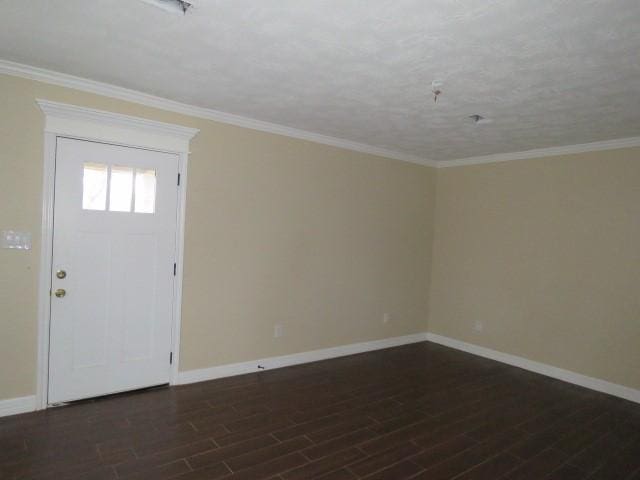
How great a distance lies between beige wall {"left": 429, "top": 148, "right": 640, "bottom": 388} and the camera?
13.0 ft

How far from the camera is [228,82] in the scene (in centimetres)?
291

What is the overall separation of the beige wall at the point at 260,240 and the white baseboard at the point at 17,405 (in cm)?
5

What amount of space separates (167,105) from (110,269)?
1.51 m

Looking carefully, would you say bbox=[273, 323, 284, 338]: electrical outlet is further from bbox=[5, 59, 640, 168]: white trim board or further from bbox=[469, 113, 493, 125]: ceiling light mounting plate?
bbox=[469, 113, 493, 125]: ceiling light mounting plate

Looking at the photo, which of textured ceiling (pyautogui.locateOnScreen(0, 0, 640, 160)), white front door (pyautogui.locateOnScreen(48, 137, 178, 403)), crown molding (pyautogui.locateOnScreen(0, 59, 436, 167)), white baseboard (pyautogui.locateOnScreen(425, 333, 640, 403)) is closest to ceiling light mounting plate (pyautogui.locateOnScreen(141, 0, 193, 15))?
textured ceiling (pyautogui.locateOnScreen(0, 0, 640, 160))

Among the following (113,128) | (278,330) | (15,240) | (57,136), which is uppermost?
(113,128)

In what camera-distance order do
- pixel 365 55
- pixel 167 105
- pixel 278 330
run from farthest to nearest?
pixel 278 330
pixel 167 105
pixel 365 55

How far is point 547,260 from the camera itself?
4531 mm

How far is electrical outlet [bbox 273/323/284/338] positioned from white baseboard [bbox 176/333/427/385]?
0.25 meters

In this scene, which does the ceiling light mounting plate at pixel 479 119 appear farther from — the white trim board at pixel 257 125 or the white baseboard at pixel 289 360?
the white baseboard at pixel 289 360

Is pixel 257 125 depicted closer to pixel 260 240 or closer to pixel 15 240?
pixel 260 240

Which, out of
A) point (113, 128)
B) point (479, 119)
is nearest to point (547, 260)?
point (479, 119)

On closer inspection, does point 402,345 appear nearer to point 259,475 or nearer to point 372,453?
point 372,453

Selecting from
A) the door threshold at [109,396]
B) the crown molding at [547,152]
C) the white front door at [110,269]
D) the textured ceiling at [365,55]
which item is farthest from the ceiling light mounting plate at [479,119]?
the door threshold at [109,396]
